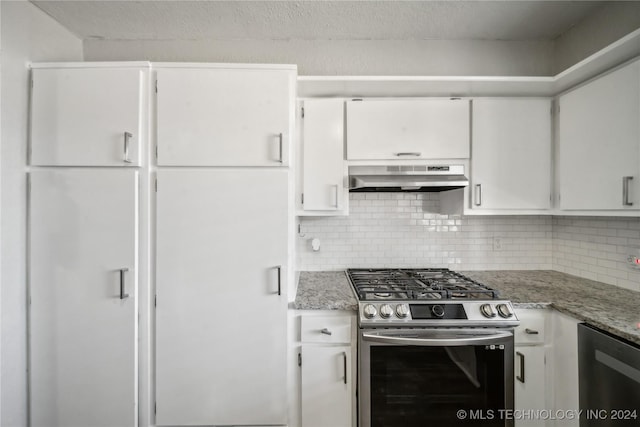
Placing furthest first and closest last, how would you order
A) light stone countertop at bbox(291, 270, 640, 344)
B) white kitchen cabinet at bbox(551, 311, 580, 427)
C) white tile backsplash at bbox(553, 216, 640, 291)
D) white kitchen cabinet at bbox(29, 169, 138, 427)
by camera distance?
1. white tile backsplash at bbox(553, 216, 640, 291)
2. white kitchen cabinet at bbox(29, 169, 138, 427)
3. white kitchen cabinet at bbox(551, 311, 580, 427)
4. light stone countertop at bbox(291, 270, 640, 344)

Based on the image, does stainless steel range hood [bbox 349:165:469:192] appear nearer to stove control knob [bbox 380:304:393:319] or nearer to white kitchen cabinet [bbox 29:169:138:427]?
stove control knob [bbox 380:304:393:319]

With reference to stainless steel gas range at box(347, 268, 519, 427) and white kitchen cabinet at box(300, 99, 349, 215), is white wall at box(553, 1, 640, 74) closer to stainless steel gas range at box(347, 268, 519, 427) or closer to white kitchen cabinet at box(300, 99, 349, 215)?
white kitchen cabinet at box(300, 99, 349, 215)

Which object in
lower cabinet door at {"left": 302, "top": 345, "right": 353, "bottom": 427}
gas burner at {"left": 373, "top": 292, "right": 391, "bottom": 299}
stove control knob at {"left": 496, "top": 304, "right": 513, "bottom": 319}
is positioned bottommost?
lower cabinet door at {"left": 302, "top": 345, "right": 353, "bottom": 427}

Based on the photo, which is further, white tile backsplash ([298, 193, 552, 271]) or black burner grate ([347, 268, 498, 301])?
white tile backsplash ([298, 193, 552, 271])

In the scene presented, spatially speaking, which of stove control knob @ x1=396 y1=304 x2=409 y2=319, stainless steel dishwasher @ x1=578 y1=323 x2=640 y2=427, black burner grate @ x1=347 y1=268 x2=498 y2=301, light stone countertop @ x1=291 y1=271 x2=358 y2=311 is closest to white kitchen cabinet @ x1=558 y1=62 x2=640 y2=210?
stainless steel dishwasher @ x1=578 y1=323 x2=640 y2=427

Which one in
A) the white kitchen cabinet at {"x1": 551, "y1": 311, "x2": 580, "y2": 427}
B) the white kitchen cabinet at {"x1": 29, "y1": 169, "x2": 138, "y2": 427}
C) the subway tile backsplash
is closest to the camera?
the white kitchen cabinet at {"x1": 551, "y1": 311, "x2": 580, "y2": 427}

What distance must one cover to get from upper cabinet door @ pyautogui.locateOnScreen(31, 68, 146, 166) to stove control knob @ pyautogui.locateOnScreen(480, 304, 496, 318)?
6.72ft

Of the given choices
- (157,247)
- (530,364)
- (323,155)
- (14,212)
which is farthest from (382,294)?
(14,212)

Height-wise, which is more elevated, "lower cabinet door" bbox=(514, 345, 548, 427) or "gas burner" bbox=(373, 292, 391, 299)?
"gas burner" bbox=(373, 292, 391, 299)

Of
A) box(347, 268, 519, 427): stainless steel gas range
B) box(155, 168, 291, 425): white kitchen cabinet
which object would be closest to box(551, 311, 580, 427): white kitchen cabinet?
box(347, 268, 519, 427): stainless steel gas range

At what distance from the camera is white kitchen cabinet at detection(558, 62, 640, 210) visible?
151cm

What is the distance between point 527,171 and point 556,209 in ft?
1.06

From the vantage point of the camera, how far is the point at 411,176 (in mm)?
1929

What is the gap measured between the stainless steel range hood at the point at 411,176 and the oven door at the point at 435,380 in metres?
0.88
